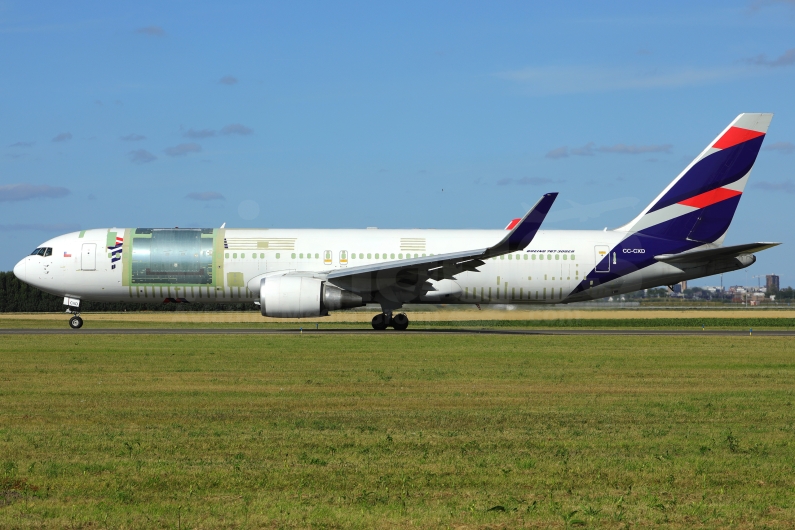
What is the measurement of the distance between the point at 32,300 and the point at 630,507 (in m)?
76.1

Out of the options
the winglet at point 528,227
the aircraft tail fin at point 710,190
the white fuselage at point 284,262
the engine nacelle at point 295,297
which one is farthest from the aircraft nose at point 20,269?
the aircraft tail fin at point 710,190

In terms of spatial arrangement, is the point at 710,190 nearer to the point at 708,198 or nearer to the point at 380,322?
the point at 708,198

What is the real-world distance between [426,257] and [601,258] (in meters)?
7.19

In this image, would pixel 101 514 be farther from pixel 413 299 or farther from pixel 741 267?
pixel 741 267

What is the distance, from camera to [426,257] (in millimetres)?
34969

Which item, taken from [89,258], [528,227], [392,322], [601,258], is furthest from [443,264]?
[89,258]

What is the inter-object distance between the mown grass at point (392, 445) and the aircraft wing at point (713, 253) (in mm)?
12659

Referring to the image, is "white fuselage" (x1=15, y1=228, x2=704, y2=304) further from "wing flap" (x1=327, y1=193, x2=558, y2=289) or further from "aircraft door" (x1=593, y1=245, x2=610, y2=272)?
"wing flap" (x1=327, y1=193, x2=558, y2=289)

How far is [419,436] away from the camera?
1119 cm

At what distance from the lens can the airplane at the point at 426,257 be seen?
3491 centimetres

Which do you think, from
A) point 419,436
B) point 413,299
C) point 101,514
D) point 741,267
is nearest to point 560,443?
point 419,436

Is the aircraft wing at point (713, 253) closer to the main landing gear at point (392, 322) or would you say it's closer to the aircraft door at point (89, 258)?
the main landing gear at point (392, 322)

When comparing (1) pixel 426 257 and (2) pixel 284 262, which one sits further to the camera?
(2) pixel 284 262

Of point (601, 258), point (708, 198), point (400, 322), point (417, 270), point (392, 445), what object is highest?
point (708, 198)
